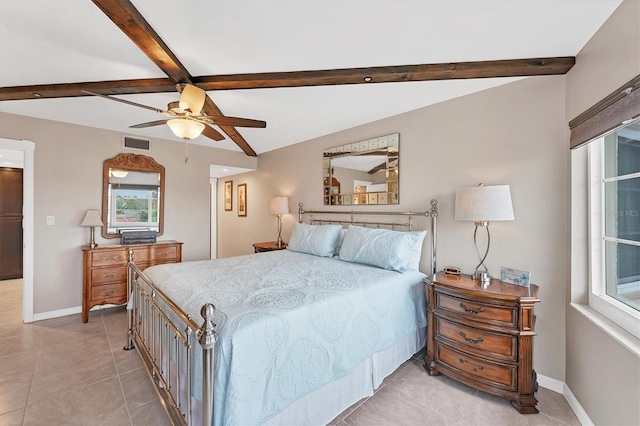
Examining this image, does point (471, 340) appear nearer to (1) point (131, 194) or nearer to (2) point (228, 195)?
(1) point (131, 194)

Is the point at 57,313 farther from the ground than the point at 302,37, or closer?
closer

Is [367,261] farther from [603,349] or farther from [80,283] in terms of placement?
[80,283]

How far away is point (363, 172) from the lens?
361 centimetres

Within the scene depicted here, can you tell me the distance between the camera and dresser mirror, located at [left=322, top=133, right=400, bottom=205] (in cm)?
323

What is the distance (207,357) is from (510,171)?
2.64 m

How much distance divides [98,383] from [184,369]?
1.32 metres

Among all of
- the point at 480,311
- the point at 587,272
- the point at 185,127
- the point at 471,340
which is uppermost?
the point at 185,127

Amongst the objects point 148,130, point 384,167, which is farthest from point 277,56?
point 148,130

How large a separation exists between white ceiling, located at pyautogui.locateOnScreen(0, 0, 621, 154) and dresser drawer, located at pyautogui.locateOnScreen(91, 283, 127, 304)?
242 centimetres

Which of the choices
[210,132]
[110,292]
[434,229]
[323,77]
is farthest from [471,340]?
[110,292]

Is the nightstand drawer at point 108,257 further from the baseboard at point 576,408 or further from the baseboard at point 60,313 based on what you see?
the baseboard at point 576,408

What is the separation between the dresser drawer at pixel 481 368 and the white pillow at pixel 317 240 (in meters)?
1.55

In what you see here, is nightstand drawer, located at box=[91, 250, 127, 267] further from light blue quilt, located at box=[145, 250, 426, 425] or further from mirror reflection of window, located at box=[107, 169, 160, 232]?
light blue quilt, located at box=[145, 250, 426, 425]

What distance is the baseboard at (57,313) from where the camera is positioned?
345 cm
